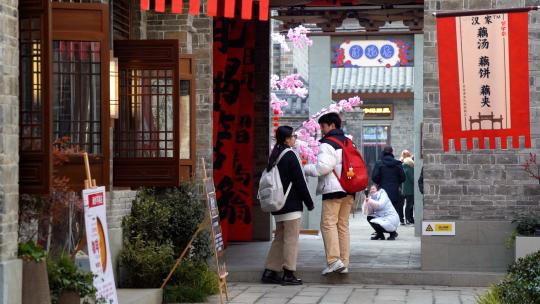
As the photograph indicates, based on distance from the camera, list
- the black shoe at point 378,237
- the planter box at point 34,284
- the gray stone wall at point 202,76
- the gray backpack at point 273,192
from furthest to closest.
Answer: the black shoe at point 378,237, the gray stone wall at point 202,76, the gray backpack at point 273,192, the planter box at point 34,284

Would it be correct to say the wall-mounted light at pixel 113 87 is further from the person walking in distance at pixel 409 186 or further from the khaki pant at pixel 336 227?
the person walking in distance at pixel 409 186

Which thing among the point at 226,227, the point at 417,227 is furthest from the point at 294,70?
the point at 226,227

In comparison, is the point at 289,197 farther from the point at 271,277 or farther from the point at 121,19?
the point at 121,19

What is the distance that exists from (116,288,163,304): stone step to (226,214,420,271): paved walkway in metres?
2.61

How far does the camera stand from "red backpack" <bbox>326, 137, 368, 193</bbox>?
14203 mm

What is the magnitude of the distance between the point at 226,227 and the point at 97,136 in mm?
7857

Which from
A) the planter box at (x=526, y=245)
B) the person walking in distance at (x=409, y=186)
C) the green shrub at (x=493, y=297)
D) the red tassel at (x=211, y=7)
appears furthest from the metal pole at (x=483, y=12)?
the person walking in distance at (x=409, y=186)

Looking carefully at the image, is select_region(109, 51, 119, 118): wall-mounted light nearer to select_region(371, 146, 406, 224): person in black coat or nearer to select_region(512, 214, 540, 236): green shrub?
select_region(512, 214, 540, 236): green shrub

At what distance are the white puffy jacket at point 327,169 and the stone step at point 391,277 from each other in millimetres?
1121

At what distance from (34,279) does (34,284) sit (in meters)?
0.04

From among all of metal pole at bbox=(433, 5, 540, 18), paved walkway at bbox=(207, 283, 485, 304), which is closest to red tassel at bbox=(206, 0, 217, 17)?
metal pole at bbox=(433, 5, 540, 18)

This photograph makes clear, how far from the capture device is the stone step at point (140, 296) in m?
11.6

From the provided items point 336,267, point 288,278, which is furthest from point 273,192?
point 336,267

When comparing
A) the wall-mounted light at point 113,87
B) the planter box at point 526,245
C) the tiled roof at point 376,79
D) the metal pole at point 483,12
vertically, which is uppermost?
the tiled roof at point 376,79
